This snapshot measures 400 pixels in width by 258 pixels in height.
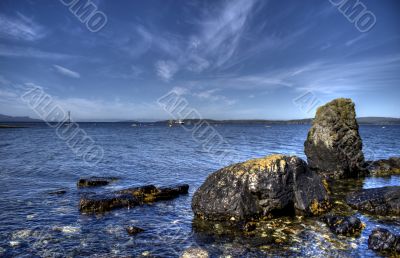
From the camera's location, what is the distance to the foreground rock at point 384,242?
11673 mm

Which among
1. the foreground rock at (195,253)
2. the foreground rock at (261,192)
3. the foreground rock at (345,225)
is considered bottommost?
the foreground rock at (195,253)

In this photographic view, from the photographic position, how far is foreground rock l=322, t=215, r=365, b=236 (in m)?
13.7

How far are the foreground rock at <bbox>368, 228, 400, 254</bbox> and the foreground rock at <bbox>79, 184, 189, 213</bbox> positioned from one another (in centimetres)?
1265

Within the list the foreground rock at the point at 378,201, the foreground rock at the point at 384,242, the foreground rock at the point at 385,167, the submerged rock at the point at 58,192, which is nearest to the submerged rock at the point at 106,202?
the submerged rock at the point at 58,192

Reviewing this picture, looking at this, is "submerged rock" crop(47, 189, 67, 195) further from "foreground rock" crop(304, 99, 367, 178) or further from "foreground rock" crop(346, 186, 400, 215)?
"foreground rock" crop(304, 99, 367, 178)

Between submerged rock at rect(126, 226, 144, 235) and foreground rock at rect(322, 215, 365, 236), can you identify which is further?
submerged rock at rect(126, 226, 144, 235)

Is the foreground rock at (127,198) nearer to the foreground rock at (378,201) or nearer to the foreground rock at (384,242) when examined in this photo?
the foreground rock at (378,201)

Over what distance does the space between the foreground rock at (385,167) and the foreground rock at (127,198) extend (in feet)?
67.3

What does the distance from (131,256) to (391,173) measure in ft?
93.9

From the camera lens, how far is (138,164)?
37188 mm

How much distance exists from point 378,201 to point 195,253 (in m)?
12.1

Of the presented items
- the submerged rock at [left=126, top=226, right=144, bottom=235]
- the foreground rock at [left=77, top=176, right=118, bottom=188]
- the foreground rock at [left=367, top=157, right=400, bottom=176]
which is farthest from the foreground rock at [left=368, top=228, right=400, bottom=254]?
the foreground rock at [left=77, top=176, right=118, bottom=188]

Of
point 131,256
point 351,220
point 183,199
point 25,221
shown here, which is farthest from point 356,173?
point 25,221

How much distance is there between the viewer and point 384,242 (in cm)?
1199
